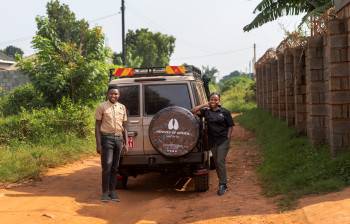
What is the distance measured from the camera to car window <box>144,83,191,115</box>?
8.16 m

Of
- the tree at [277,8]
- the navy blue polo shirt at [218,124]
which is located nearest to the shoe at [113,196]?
the navy blue polo shirt at [218,124]

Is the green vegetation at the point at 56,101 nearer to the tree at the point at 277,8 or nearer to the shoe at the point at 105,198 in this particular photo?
the shoe at the point at 105,198

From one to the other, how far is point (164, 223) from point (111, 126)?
2.04m

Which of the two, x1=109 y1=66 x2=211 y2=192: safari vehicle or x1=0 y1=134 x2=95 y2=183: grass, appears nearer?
x1=109 y1=66 x2=211 y2=192: safari vehicle

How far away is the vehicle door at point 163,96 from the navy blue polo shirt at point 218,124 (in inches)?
17.5

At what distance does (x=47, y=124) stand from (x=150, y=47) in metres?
41.3

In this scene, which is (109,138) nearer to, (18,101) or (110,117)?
(110,117)

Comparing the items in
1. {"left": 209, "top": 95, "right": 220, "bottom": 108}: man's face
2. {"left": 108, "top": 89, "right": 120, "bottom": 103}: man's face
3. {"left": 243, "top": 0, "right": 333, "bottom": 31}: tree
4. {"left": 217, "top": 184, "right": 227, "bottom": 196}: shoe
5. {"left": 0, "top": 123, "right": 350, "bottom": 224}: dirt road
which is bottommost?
{"left": 0, "top": 123, "right": 350, "bottom": 224}: dirt road

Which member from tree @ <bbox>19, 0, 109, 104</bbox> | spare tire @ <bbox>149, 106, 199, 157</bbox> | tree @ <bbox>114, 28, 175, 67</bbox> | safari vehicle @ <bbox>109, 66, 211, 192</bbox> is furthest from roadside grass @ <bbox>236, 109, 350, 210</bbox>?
tree @ <bbox>114, 28, 175, 67</bbox>

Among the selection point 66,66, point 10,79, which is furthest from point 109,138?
point 10,79

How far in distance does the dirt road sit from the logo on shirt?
1.21 m

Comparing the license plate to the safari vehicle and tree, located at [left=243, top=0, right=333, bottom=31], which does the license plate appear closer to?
the safari vehicle

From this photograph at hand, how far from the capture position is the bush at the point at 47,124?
43.7ft

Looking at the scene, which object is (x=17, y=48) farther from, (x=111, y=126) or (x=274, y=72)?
(x=111, y=126)
